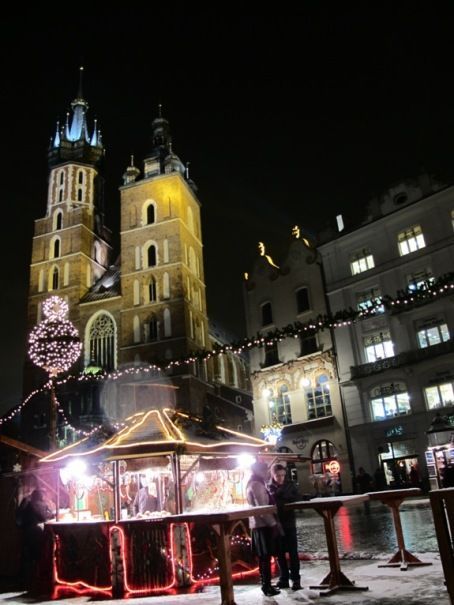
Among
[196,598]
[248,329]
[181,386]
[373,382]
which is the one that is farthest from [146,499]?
[181,386]

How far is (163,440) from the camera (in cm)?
1012

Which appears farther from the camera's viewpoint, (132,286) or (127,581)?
(132,286)

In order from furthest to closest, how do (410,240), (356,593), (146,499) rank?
(410,240)
(146,499)
(356,593)

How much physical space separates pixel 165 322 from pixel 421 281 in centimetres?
2552

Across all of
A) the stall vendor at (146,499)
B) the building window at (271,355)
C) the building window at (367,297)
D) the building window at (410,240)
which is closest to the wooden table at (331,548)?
the stall vendor at (146,499)

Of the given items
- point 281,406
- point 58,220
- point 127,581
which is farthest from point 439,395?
point 58,220

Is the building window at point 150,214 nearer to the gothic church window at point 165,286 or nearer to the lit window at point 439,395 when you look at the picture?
the gothic church window at point 165,286

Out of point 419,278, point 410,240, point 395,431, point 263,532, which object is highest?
point 410,240

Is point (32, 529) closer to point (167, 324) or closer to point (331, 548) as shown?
point (331, 548)

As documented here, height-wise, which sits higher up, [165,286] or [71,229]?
[71,229]

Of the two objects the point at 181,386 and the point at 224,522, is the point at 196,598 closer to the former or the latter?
the point at 224,522

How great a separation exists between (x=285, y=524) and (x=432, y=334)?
2176 centimetres

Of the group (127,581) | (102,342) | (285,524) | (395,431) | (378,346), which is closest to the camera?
(285,524)

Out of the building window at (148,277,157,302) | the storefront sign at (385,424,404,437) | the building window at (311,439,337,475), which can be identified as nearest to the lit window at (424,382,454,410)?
the storefront sign at (385,424,404,437)
